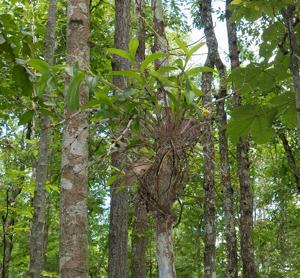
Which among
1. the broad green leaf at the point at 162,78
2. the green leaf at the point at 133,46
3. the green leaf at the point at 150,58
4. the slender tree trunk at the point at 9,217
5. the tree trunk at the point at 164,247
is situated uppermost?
the slender tree trunk at the point at 9,217

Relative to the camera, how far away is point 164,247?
2.19 m

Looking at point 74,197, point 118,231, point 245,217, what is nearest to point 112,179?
point 74,197

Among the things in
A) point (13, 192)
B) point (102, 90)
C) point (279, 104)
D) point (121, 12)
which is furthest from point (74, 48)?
point (13, 192)

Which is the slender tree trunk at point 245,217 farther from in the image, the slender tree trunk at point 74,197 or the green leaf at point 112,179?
the green leaf at point 112,179

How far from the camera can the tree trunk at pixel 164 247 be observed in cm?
217

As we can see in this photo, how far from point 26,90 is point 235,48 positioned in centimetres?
893

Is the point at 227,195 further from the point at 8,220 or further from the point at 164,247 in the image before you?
the point at 164,247

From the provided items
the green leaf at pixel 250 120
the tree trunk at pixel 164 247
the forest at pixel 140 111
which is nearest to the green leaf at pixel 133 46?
the forest at pixel 140 111

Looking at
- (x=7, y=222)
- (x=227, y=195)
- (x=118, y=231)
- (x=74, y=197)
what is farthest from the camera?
(x=7, y=222)

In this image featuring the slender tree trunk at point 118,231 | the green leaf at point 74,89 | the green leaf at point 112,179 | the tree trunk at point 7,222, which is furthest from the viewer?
the tree trunk at point 7,222

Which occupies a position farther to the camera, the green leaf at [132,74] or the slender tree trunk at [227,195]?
the slender tree trunk at [227,195]

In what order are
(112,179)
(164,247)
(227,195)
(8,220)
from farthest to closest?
(8,220) → (227,195) → (112,179) → (164,247)

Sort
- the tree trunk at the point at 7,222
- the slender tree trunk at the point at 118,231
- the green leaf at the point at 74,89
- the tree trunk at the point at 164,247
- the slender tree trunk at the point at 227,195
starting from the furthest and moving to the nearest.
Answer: the slender tree trunk at the point at 227,195 < the tree trunk at the point at 7,222 < the slender tree trunk at the point at 118,231 < the tree trunk at the point at 164,247 < the green leaf at the point at 74,89

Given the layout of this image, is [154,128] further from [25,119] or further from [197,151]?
[25,119]
